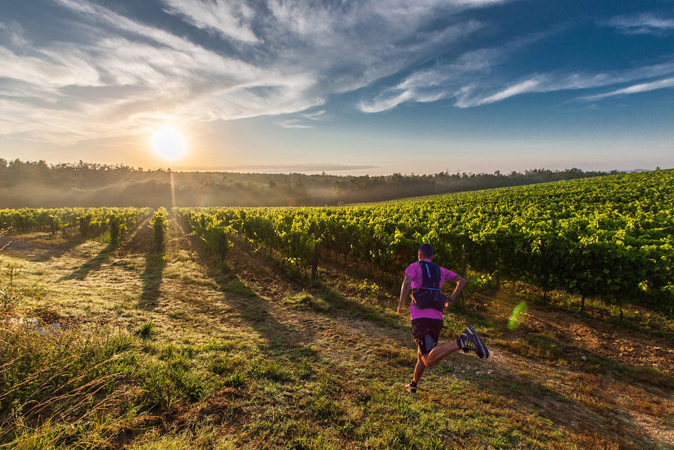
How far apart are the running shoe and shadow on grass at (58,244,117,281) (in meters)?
12.7

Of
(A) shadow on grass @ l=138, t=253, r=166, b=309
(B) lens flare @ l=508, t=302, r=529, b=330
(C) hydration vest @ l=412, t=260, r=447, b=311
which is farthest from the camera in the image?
(A) shadow on grass @ l=138, t=253, r=166, b=309

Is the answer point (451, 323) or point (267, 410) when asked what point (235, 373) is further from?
point (451, 323)

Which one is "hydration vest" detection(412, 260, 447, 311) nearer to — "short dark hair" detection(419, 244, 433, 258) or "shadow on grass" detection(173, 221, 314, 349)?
"short dark hair" detection(419, 244, 433, 258)

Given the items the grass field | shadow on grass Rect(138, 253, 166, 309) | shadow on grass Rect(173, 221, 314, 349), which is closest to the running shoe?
the grass field

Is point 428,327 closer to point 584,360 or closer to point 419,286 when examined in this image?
point 419,286

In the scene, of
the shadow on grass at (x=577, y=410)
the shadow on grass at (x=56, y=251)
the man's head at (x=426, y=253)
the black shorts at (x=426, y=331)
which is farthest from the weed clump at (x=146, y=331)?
the shadow on grass at (x=56, y=251)

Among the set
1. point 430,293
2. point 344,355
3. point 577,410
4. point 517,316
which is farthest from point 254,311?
point 517,316

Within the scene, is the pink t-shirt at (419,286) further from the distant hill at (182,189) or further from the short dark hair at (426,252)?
the distant hill at (182,189)

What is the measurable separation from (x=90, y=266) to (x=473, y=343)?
15280 mm

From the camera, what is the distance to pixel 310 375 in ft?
14.8

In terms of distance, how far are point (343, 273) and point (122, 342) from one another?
316 inches

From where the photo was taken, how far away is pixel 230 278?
35.6 ft

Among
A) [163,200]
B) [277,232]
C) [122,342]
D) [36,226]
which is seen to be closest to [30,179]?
[163,200]

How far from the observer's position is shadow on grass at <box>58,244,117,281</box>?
9.82 m
